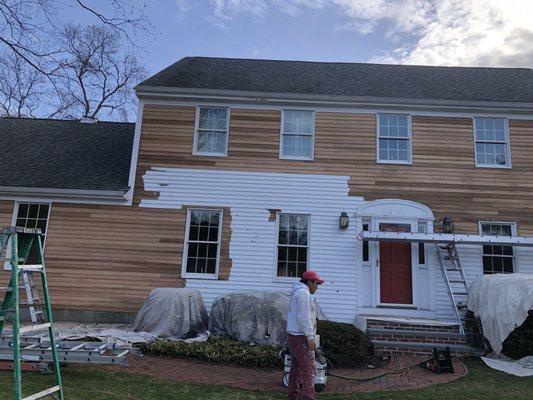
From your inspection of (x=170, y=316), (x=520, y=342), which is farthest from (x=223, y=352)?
(x=520, y=342)

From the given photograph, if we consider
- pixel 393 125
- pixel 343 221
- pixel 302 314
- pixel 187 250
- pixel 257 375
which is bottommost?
pixel 257 375

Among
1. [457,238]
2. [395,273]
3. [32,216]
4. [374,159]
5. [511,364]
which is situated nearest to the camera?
[511,364]

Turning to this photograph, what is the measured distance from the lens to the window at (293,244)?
440 inches

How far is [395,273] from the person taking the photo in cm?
1095

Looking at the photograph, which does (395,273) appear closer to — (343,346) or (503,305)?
(503,305)

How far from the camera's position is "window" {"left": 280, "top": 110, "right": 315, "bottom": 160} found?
11844 millimetres

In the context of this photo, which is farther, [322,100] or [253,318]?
[322,100]

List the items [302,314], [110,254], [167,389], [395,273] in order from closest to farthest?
[302,314] → [167,389] → [395,273] → [110,254]

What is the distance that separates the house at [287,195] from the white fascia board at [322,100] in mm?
38

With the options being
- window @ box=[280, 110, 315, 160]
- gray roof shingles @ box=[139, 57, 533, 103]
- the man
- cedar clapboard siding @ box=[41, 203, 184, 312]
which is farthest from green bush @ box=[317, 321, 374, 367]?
gray roof shingles @ box=[139, 57, 533, 103]

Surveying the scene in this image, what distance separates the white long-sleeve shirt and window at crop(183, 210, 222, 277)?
6.22 m

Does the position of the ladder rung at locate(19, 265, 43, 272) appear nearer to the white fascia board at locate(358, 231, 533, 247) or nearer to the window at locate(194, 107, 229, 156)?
the window at locate(194, 107, 229, 156)

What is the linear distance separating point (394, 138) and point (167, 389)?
878 cm

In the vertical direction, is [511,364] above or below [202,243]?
below
